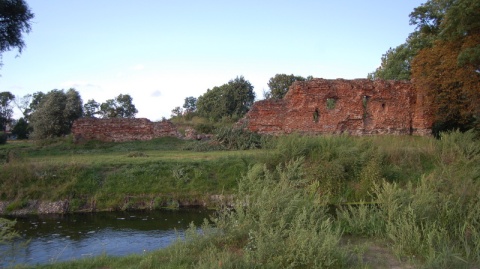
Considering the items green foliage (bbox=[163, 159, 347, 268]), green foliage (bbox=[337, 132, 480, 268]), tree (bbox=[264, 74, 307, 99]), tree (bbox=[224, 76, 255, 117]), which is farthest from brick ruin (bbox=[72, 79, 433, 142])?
tree (bbox=[264, 74, 307, 99])

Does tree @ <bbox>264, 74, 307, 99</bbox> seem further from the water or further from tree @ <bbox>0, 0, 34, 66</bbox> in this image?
the water

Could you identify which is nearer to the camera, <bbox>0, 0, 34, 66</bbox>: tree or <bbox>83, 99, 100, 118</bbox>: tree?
<bbox>0, 0, 34, 66</bbox>: tree

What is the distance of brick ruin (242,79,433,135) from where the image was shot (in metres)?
22.2

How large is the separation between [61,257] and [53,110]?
2142cm

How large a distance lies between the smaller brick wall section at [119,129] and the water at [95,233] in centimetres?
1105

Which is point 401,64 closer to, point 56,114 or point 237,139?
point 237,139

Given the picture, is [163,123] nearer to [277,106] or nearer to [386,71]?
[277,106]

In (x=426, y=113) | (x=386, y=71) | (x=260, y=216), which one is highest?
(x=386, y=71)

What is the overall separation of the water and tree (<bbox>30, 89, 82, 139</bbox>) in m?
16.9

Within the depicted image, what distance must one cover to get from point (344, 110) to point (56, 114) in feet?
59.2

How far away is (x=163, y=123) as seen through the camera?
2308 centimetres

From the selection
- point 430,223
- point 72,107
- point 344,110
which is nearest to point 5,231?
point 430,223

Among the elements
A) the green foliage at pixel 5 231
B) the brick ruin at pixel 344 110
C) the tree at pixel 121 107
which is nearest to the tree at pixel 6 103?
the tree at pixel 121 107

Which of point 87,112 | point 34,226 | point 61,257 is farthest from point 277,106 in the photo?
point 87,112
